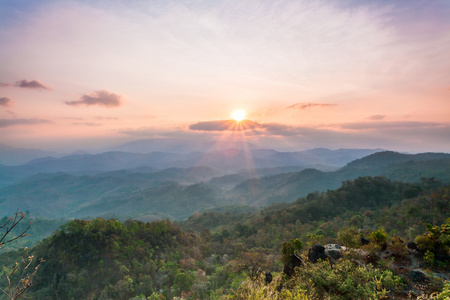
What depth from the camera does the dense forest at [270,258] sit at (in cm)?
1438

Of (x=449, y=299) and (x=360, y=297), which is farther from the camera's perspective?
(x=360, y=297)

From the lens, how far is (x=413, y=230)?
153ft

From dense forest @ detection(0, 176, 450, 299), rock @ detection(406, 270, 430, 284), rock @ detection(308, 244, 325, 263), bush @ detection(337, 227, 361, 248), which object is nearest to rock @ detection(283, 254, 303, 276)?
dense forest @ detection(0, 176, 450, 299)

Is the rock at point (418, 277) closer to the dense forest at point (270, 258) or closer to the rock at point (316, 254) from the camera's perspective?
the dense forest at point (270, 258)

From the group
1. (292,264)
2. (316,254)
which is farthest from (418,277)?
(292,264)

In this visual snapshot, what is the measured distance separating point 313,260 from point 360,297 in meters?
5.14

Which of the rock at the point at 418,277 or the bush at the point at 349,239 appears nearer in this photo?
the rock at the point at 418,277

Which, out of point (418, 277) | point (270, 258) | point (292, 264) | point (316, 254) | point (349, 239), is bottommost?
point (270, 258)

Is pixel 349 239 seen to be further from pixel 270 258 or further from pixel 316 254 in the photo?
pixel 270 258

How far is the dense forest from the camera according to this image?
14.4 metres

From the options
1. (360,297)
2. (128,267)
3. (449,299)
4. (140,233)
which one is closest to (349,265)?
(360,297)

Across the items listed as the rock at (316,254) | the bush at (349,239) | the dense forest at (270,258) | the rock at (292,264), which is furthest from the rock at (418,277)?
the rock at (292,264)

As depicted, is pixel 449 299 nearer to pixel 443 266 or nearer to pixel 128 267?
pixel 443 266

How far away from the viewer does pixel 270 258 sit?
46312 millimetres
